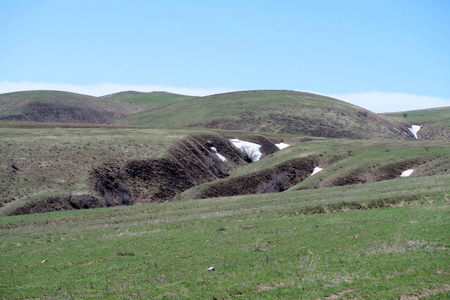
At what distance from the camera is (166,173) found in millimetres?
69188

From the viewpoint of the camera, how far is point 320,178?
6053 centimetres

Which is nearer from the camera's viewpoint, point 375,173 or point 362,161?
point 375,173

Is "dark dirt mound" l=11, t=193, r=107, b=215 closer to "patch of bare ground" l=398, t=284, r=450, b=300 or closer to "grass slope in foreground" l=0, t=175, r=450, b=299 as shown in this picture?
"grass slope in foreground" l=0, t=175, r=450, b=299

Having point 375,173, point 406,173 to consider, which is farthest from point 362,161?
point 406,173

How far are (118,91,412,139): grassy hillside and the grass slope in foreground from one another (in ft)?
323

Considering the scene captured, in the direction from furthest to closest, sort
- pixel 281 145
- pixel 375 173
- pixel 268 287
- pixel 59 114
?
1. pixel 59 114
2. pixel 281 145
3. pixel 375 173
4. pixel 268 287

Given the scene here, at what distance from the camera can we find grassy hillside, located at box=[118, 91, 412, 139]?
131625mm

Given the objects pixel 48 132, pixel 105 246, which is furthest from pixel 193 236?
pixel 48 132

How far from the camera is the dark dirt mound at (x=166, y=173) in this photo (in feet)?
201

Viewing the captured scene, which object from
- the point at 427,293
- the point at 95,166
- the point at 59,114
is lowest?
the point at 427,293

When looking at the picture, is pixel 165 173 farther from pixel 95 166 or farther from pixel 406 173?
pixel 406 173

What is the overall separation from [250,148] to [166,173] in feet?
105

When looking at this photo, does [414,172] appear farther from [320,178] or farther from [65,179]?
[65,179]

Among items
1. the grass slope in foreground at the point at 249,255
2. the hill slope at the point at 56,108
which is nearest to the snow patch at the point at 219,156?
the grass slope in foreground at the point at 249,255
